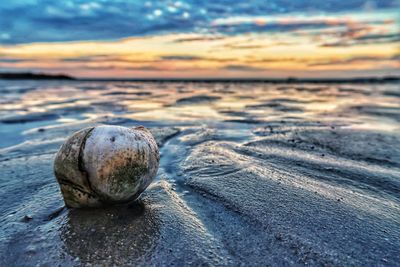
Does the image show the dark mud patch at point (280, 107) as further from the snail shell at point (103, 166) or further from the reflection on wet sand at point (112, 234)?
the reflection on wet sand at point (112, 234)

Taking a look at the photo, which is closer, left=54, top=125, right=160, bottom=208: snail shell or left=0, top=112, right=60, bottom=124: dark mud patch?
left=54, top=125, right=160, bottom=208: snail shell

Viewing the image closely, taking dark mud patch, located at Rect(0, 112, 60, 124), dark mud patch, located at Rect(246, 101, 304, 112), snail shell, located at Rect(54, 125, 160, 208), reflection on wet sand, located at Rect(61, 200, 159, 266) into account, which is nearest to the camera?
reflection on wet sand, located at Rect(61, 200, 159, 266)

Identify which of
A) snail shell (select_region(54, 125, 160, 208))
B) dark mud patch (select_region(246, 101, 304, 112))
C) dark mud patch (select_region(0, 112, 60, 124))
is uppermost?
snail shell (select_region(54, 125, 160, 208))

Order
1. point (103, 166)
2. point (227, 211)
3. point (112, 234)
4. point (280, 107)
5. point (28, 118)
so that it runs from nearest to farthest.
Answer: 1. point (112, 234)
2. point (103, 166)
3. point (227, 211)
4. point (28, 118)
5. point (280, 107)

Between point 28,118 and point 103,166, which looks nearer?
point 103,166

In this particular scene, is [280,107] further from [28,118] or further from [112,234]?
[112,234]

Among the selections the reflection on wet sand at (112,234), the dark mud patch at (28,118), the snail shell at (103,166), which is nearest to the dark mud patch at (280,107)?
the dark mud patch at (28,118)

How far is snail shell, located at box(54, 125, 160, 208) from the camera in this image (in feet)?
7.84

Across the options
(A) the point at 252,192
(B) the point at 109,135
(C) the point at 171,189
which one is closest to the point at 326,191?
(A) the point at 252,192

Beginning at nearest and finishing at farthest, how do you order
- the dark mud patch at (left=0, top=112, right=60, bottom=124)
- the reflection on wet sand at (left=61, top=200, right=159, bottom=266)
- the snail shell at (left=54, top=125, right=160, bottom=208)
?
the reflection on wet sand at (left=61, top=200, right=159, bottom=266)
the snail shell at (left=54, top=125, right=160, bottom=208)
the dark mud patch at (left=0, top=112, right=60, bottom=124)

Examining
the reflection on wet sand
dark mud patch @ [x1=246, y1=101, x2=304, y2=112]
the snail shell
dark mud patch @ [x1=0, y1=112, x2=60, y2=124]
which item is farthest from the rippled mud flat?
dark mud patch @ [x1=246, y1=101, x2=304, y2=112]

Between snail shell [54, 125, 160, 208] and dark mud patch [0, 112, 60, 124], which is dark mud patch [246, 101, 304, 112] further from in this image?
snail shell [54, 125, 160, 208]

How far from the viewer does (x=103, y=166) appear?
7.77 feet

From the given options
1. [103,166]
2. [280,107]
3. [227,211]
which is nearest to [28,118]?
[103,166]
